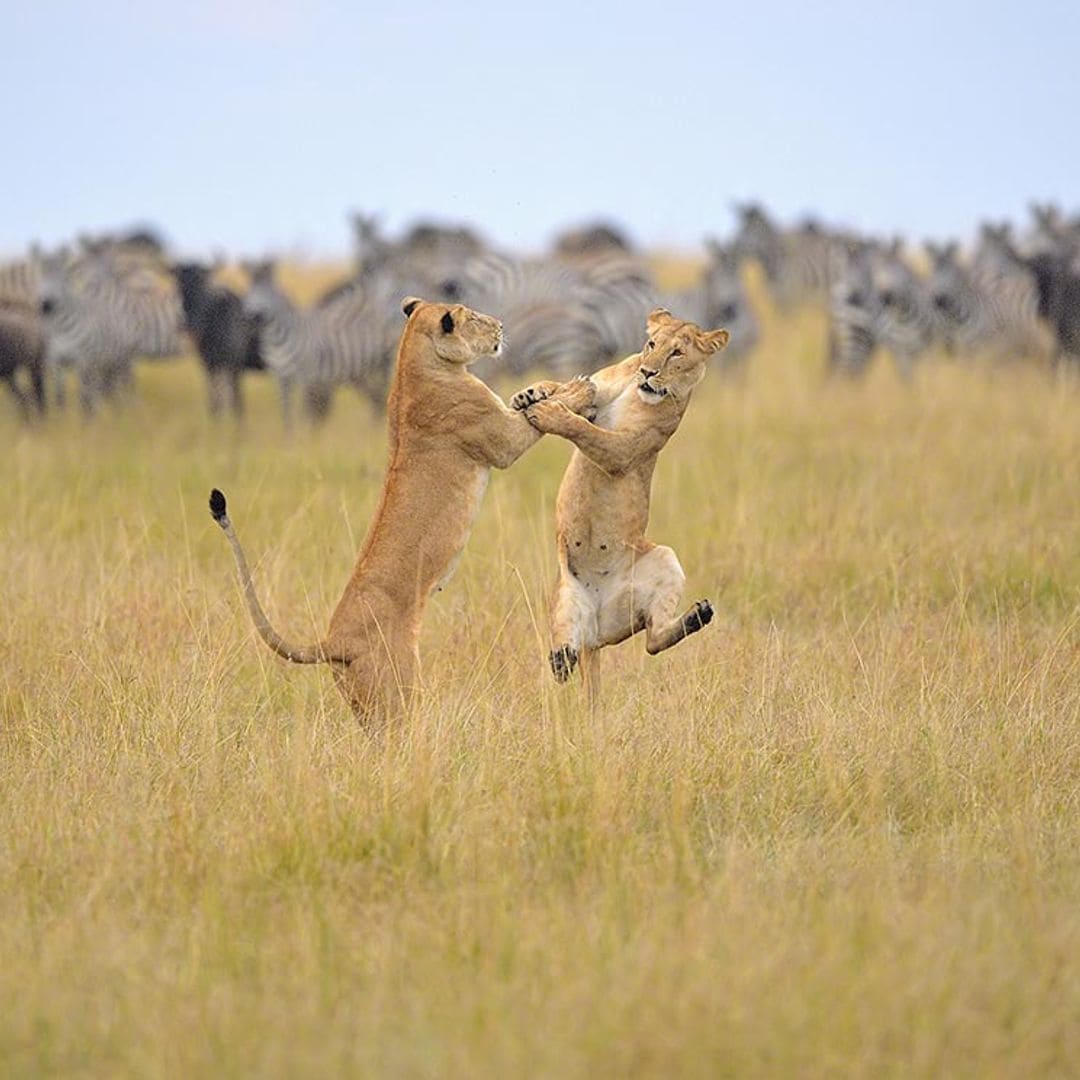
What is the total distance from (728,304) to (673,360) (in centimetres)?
1253

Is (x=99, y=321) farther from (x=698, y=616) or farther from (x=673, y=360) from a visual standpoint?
(x=698, y=616)

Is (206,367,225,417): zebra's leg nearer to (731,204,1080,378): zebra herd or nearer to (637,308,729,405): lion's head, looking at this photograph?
(731,204,1080,378): zebra herd

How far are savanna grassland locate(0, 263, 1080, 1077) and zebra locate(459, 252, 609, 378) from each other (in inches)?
274

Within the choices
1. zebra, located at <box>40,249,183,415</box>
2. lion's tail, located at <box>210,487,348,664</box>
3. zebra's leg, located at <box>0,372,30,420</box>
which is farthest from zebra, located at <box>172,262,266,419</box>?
lion's tail, located at <box>210,487,348,664</box>

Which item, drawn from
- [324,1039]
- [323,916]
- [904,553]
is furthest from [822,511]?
[324,1039]

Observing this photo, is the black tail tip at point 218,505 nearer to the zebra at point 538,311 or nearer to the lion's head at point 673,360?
the lion's head at point 673,360

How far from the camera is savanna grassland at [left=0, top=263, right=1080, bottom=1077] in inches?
159

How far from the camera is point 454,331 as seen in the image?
6.70m

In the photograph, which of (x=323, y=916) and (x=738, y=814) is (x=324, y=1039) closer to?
(x=323, y=916)

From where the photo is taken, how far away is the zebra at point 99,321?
54.6 ft

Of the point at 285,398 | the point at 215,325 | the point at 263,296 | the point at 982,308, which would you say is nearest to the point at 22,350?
the point at 215,325

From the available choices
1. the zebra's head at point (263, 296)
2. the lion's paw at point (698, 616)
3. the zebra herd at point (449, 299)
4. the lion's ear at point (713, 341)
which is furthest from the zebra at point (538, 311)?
the lion's paw at point (698, 616)

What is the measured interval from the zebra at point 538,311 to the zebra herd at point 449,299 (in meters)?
0.02

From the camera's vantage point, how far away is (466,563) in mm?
8594
